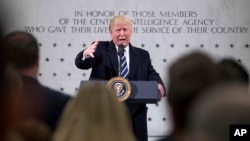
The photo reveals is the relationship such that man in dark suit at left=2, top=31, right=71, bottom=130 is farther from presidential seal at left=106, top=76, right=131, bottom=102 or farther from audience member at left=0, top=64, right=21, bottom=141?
presidential seal at left=106, top=76, right=131, bottom=102

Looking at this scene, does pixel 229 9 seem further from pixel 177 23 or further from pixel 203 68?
pixel 203 68

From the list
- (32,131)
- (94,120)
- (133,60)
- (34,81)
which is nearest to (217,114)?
(94,120)

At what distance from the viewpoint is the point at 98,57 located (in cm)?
739

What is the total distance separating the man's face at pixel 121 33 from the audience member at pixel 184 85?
5.09 m

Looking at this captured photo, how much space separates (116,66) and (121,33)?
1.20 feet

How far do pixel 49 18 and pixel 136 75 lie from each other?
447 centimetres

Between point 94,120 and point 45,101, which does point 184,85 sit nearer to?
point 94,120

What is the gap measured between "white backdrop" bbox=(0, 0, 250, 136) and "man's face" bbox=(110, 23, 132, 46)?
3.97 metres

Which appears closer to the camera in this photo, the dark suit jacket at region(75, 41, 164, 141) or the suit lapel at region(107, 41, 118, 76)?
the dark suit jacket at region(75, 41, 164, 141)

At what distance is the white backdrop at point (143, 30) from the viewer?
452 inches

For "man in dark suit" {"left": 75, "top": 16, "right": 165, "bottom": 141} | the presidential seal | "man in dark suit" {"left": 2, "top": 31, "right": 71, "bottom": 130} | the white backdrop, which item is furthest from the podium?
the white backdrop

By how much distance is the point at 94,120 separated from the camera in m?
2.19

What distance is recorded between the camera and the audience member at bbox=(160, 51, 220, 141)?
2197 mm

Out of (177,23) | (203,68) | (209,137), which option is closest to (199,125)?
(209,137)
